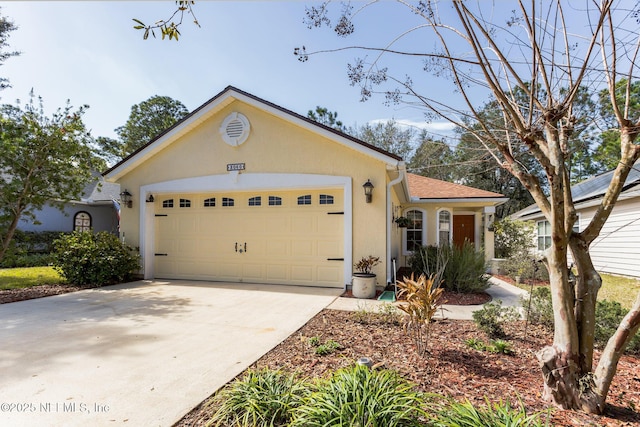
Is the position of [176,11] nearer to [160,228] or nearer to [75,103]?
[75,103]

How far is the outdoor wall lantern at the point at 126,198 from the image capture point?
10008 mm

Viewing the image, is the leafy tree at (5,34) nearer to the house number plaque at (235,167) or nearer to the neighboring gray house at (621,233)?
the house number plaque at (235,167)

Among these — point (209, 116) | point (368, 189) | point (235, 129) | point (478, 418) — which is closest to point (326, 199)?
point (368, 189)

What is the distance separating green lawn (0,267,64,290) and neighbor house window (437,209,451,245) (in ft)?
41.3

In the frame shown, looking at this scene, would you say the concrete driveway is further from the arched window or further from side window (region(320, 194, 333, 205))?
the arched window

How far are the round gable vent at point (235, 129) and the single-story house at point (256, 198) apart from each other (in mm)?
28

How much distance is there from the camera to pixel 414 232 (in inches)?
514

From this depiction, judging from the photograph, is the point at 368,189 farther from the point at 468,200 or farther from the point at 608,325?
the point at 468,200

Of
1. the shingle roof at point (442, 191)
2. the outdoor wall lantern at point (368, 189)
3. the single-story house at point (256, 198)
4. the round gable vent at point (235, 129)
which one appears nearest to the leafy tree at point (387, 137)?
the shingle roof at point (442, 191)

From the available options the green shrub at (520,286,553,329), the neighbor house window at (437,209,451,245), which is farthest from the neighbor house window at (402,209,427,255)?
the green shrub at (520,286,553,329)

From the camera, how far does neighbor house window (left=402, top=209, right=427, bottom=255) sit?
12.9 metres

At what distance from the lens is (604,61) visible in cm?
282

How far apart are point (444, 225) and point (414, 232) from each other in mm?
1198

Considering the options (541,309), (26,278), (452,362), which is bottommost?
(26,278)
